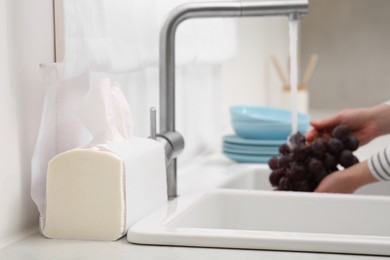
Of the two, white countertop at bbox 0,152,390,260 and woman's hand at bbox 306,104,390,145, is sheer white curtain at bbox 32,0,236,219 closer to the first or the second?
white countertop at bbox 0,152,390,260

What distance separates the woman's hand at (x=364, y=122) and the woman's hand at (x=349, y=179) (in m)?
0.23

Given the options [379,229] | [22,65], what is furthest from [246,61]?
[22,65]

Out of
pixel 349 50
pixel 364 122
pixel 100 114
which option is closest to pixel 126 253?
pixel 100 114

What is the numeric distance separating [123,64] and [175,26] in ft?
0.36

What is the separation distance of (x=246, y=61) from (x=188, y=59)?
1.17m

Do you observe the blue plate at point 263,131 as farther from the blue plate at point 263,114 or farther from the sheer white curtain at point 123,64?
the sheer white curtain at point 123,64

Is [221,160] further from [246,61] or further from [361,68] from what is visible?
[361,68]

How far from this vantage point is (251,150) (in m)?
1.86

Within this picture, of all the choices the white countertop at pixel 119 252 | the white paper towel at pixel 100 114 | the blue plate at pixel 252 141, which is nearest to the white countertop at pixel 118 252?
the white countertop at pixel 119 252

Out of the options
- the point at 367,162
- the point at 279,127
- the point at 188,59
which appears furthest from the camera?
the point at 279,127

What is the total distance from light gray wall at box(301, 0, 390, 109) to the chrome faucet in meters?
2.33

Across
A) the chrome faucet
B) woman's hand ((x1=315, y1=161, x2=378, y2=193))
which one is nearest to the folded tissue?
the chrome faucet

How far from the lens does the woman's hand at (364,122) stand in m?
1.59

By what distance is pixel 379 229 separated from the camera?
3.89ft
